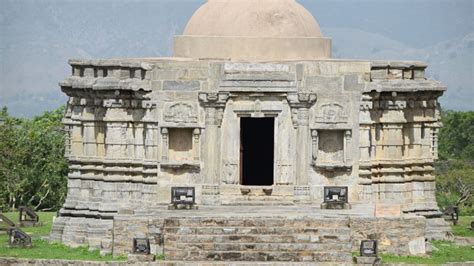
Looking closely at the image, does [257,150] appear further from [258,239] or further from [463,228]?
[258,239]

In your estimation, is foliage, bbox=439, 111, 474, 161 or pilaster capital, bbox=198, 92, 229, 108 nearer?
pilaster capital, bbox=198, 92, 229, 108

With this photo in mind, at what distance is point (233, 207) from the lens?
167 ft

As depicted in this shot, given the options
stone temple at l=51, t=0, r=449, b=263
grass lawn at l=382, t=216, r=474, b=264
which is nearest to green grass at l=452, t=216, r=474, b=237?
grass lawn at l=382, t=216, r=474, b=264

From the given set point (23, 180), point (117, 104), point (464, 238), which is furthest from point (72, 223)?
point (23, 180)

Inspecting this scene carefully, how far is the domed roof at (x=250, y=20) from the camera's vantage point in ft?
175

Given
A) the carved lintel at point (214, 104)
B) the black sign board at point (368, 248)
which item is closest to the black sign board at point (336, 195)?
the carved lintel at point (214, 104)

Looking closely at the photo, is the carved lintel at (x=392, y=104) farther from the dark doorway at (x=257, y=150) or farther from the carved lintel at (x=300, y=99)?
the dark doorway at (x=257, y=150)

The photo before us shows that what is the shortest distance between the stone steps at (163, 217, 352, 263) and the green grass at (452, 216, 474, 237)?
7.53 metres

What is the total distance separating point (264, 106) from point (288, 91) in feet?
2.27

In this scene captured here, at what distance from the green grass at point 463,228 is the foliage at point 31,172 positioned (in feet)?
51.6

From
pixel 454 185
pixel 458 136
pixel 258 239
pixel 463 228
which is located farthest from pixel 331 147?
pixel 458 136

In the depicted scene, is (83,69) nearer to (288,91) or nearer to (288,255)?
(288,91)

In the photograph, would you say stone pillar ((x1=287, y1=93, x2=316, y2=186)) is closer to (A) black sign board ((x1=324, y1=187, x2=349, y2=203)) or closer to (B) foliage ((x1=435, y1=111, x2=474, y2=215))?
(A) black sign board ((x1=324, y1=187, x2=349, y2=203))

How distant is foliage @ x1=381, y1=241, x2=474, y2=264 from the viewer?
4756cm
